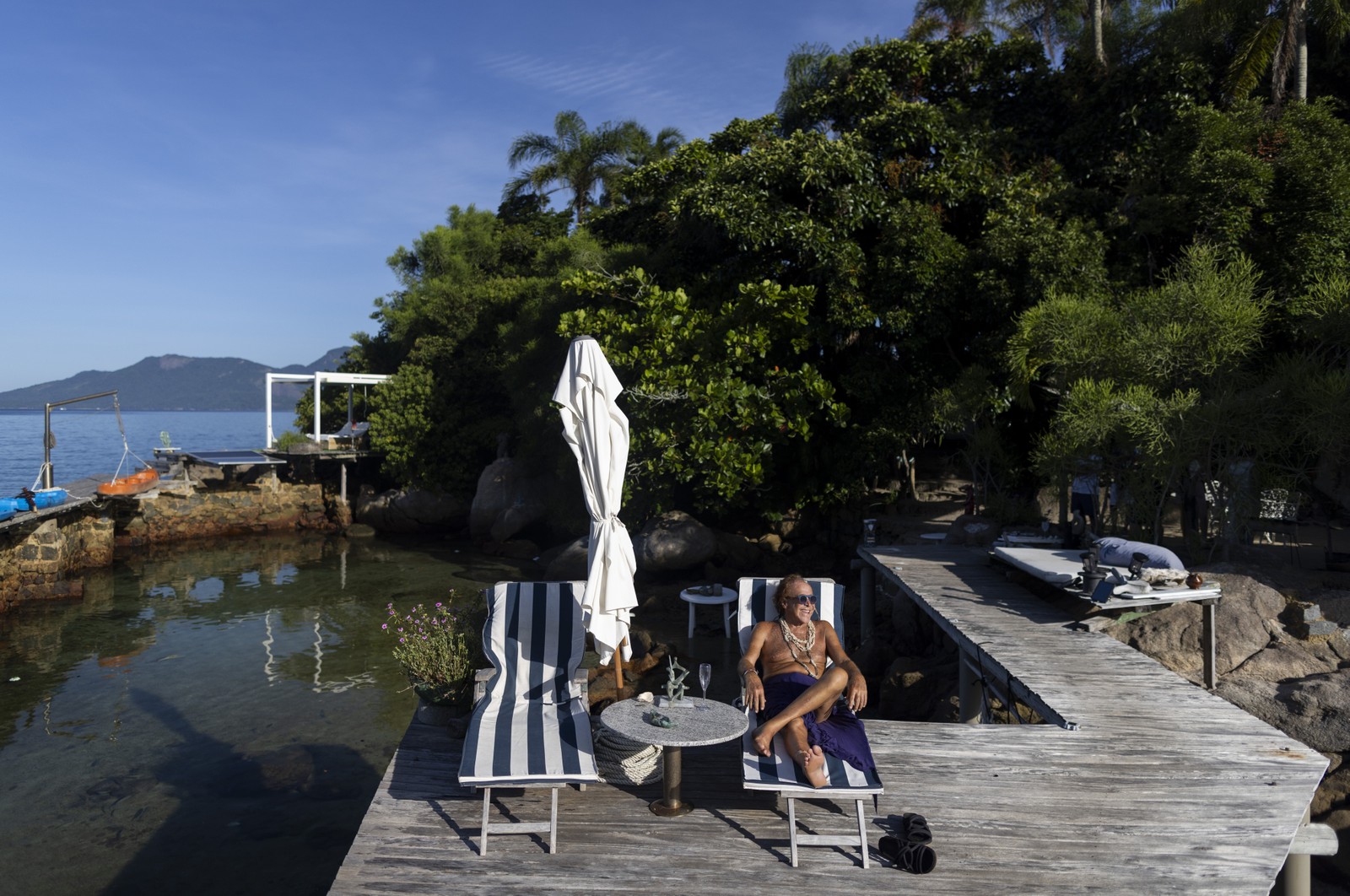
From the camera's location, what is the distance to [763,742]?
4.73m

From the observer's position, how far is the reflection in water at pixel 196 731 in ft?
25.9

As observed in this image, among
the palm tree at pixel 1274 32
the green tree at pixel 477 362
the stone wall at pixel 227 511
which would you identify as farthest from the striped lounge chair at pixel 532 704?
the stone wall at pixel 227 511

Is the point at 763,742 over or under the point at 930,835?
over

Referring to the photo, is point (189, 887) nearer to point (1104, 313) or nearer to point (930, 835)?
point (930, 835)

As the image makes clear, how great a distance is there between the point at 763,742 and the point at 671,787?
57 cm

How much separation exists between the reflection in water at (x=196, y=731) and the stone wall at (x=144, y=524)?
117cm

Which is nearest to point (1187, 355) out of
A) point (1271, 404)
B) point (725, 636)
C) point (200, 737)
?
point (1271, 404)

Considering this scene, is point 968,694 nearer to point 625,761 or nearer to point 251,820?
point 625,761

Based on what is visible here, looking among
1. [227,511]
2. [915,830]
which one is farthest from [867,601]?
[227,511]

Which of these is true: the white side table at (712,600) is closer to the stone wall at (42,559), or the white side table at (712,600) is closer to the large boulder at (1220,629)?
the large boulder at (1220,629)

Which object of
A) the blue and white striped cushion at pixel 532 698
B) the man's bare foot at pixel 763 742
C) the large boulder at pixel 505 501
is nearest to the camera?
the blue and white striped cushion at pixel 532 698

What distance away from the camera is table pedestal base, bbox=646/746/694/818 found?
4750 mm

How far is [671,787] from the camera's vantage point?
4766 millimetres

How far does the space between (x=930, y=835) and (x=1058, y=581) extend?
16.6 ft
